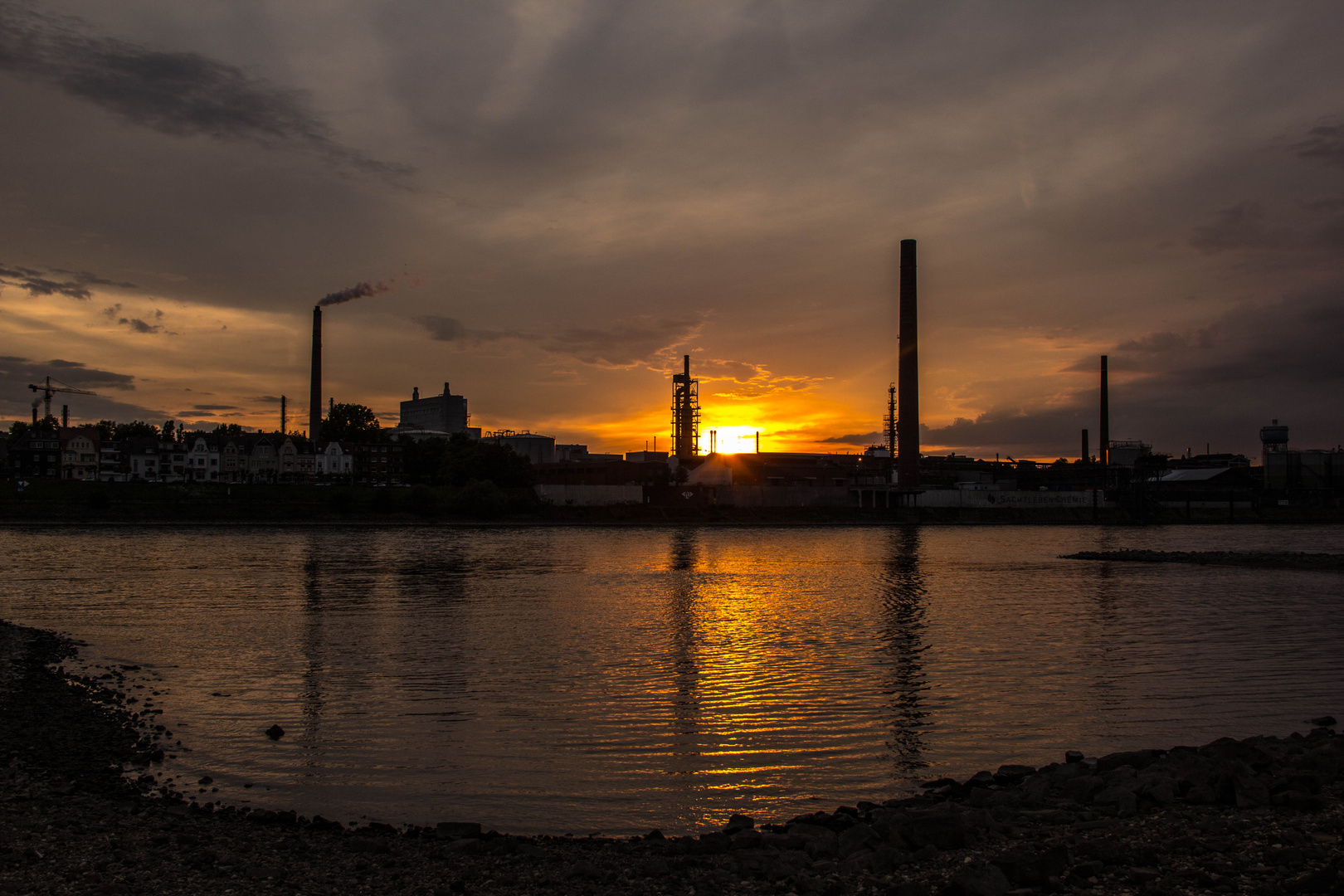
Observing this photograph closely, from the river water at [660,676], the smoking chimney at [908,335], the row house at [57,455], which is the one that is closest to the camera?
the river water at [660,676]

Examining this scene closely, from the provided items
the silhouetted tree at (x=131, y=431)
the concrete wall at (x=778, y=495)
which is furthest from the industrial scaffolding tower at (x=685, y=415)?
the silhouetted tree at (x=131, y=431)

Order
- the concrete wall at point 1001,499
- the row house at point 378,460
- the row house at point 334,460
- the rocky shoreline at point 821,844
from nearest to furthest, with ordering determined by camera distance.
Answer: the rocky shoreline at point 821,844 → the concrete wall at point 1001,499 → the row house at point 334,460 → the row house at point 378,460

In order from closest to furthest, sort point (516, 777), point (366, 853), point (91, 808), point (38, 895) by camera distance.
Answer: point (38, 895)
point (366, 853)
point (91, 808)
point (516, 777)

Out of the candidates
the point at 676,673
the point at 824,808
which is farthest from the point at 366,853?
the point at 676,673

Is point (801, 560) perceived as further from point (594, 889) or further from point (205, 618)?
point (594, 889)

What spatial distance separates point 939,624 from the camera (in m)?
25.2

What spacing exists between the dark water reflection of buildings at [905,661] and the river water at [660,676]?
9 cm

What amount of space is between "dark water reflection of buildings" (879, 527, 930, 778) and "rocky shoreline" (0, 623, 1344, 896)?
5.88 ft

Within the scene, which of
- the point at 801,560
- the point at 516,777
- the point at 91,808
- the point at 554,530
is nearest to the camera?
the point at 91,808

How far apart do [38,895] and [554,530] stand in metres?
77.7

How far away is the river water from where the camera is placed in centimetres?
1078

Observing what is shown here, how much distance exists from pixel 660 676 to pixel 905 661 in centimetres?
578

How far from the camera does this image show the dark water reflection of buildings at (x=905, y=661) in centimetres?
1224

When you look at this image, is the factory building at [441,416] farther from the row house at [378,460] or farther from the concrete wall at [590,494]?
the concrete wall at [590,494]
